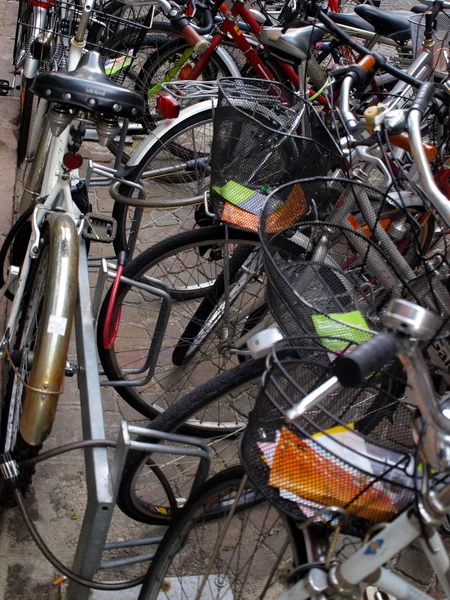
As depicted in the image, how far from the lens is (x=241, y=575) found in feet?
8.00

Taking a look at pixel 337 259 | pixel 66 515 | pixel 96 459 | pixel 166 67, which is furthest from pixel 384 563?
pixel 166 67

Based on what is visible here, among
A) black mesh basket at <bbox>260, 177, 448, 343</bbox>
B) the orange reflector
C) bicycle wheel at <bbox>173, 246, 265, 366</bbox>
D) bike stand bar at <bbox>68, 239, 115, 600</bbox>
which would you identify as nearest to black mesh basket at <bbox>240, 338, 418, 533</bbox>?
black mesh basket at <bbox>260, 177, 448, 343</bbox>

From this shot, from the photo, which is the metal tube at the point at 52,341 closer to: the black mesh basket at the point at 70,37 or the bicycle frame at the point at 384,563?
the bicycle frame at the point at 384,563

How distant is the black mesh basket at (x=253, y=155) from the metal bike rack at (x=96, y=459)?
623 mm

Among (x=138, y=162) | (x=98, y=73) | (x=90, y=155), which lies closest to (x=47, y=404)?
(x=98, y=73)

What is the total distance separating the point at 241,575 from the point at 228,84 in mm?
Answer: 1754

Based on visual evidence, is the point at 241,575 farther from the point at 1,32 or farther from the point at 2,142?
the point at 1,32

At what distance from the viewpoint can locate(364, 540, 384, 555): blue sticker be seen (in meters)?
1.52

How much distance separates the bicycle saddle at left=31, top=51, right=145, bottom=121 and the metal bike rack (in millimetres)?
625

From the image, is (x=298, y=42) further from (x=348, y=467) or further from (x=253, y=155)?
(x=348, y=467)

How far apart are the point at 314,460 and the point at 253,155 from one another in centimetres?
138

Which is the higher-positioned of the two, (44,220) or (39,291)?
(44,220)

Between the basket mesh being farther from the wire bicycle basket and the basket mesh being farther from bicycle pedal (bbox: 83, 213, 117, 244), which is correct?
the wire bicycle basket

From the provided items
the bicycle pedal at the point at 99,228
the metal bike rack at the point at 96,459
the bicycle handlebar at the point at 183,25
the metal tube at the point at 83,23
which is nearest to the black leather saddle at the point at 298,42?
the metal tube at the point at 83,23
